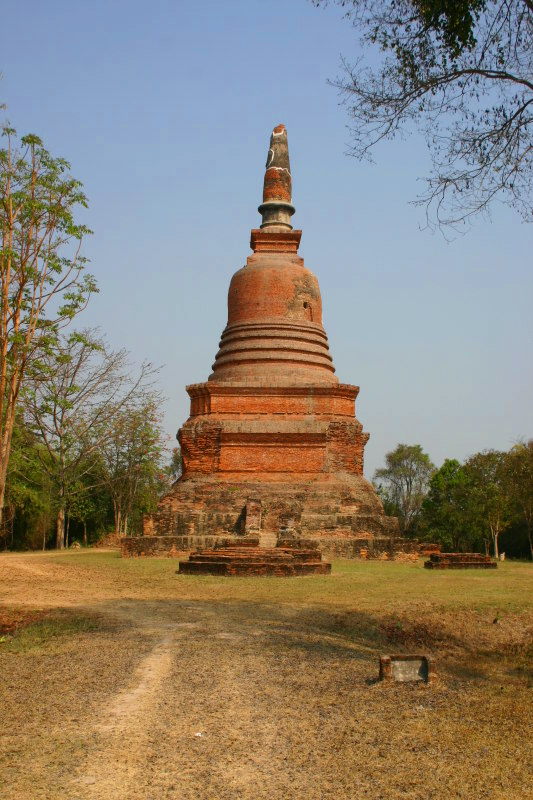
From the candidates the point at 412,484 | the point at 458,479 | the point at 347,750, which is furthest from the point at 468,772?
the point at 412,484

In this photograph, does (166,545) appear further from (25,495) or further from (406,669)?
(25,495)

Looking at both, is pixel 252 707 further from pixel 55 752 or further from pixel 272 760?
pixel 55 752

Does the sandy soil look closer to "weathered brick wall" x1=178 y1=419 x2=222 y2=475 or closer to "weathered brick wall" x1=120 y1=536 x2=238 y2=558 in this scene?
"weathered brick wall" x1=120 y1=536 x2=238 y2=558

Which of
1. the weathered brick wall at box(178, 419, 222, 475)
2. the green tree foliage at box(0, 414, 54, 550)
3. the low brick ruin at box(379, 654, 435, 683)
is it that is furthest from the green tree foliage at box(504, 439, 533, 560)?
the low brick ruin at box(379, 654, 435, 683)

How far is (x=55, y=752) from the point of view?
420 cm

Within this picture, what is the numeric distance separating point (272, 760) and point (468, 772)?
1047 mm

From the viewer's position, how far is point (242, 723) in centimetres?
475

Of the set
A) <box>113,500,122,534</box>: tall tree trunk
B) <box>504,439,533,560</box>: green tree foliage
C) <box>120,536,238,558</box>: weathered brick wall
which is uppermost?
<box>504,439,533,560</box>: green tree foliage

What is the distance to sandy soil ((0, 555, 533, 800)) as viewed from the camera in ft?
12.6

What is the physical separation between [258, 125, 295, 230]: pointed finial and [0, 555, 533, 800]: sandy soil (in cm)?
1890

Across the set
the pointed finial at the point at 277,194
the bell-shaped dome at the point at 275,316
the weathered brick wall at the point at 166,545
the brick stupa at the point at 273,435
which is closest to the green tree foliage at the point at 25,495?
the brick stupa at the point at 273,435

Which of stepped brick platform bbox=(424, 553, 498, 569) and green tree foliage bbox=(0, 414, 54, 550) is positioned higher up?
green tree foliage bbox=(0, 414, 54, 550)

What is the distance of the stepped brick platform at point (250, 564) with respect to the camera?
12367 mm

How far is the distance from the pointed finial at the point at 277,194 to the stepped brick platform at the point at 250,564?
13976mm
